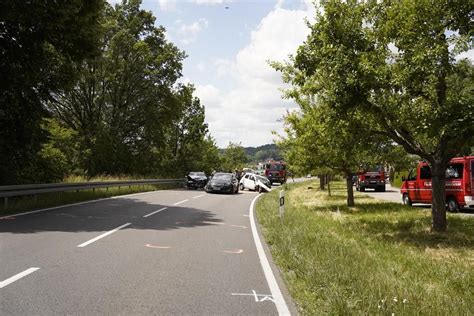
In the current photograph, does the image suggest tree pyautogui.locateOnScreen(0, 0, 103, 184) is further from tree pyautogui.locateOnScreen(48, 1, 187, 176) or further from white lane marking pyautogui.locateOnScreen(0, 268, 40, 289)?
tree pyautogui.locateOnScreen(48, 1, 187, 176)

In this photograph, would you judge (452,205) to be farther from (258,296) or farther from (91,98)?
(91,98)

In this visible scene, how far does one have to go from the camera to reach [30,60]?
1597 cm

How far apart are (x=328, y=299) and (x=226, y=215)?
11.2 metres

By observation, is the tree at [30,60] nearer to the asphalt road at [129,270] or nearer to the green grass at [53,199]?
the green grass at [53,199]

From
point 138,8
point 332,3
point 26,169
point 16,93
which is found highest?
point 138,8

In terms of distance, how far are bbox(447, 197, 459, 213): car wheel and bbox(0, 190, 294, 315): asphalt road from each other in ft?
32.8

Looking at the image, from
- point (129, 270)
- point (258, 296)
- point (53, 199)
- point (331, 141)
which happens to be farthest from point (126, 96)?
point (258, 296)

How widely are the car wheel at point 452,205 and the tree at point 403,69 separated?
622cm

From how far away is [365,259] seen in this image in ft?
26.9

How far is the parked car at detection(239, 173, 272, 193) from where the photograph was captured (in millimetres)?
37562

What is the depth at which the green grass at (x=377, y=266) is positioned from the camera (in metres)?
5.30

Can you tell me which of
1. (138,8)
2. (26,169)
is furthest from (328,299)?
(138,8)

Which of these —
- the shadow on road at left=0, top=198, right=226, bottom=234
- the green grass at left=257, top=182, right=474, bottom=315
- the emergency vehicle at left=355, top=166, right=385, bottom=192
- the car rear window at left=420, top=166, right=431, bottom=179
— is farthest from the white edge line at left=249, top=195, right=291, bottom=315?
the emergency vehicle at left=355, top=166, right=385, bottom=192

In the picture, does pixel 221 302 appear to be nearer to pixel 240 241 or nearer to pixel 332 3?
pixel 240 241
